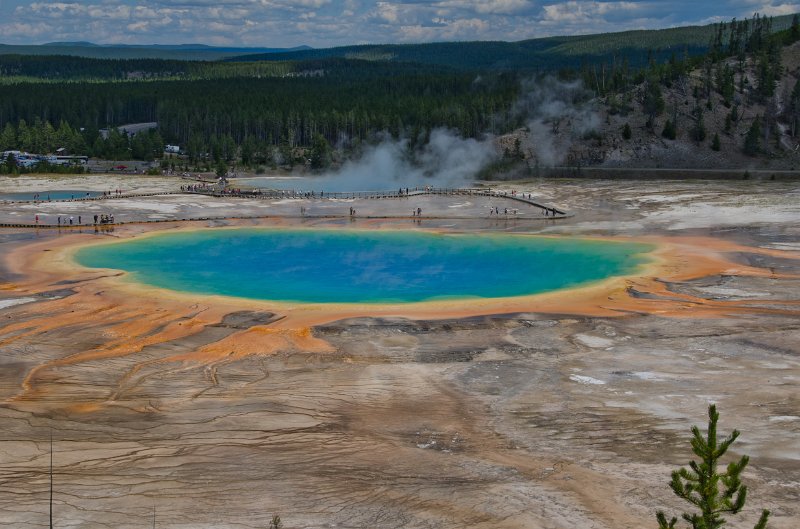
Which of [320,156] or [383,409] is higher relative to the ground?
[320,156]

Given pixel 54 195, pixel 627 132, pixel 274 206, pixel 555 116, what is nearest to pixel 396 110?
pixel 555 116

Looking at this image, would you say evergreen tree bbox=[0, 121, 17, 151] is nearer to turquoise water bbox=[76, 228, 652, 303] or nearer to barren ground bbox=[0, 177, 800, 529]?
turquoise water bbox=[76, 228, 652, 303]

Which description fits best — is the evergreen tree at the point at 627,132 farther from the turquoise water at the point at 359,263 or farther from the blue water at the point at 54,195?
the blue water at the point at 54,195

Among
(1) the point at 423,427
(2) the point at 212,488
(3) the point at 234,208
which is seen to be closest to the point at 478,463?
(1) the point at 423,427

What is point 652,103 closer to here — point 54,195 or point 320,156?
point 320,156

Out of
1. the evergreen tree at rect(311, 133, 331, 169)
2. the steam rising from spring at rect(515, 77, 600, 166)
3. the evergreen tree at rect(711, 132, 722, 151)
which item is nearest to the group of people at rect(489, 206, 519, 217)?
the steam rising from spring at rect(515, 77, 600, 166)
